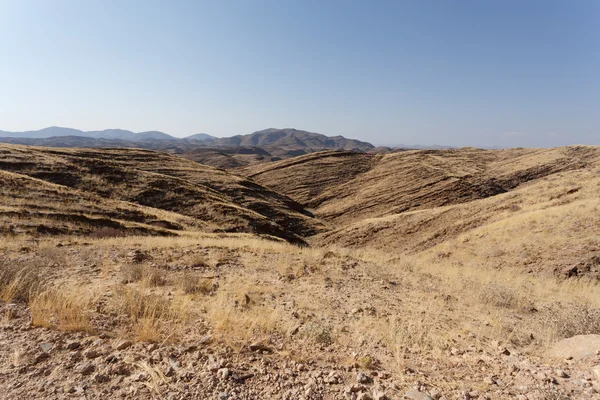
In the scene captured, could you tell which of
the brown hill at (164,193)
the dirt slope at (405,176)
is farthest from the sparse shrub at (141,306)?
the dirt slope at (405,176)

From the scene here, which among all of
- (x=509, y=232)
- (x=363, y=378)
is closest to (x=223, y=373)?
(x=363, y=378)

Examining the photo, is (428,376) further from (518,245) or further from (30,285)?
(518,245)

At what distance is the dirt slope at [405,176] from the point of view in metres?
42.0

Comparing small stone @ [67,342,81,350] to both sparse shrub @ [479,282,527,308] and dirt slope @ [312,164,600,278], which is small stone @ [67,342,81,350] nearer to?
sparse shrub @ [479,282,527,308]

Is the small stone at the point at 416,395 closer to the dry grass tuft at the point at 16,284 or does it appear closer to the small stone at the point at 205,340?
the small stone at the point at 205,340

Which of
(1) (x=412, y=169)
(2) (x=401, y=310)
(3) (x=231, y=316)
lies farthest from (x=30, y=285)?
(1) (x=412, y=169)

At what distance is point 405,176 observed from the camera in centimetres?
5112

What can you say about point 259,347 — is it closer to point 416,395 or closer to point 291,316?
point 291,316

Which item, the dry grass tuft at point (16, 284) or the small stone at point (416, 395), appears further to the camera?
the dry grass tuft at point (16, 284)

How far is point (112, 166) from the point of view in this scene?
35.6 m

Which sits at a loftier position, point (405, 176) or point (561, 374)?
point (405, 176)

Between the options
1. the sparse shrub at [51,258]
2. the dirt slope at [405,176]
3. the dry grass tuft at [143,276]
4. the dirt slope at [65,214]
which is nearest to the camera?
the dry grass tuft at [143,276]

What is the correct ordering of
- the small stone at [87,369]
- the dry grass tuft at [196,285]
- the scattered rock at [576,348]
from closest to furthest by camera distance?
the small stone at [87,369], the scattered rock at [576,348], the dry grass tuft at [196,285]

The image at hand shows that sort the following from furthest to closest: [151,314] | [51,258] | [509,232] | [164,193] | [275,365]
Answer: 1. [164,193]
2. [509,232]
3. [51,258]
4. [151,314]
5. [275,365]
